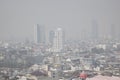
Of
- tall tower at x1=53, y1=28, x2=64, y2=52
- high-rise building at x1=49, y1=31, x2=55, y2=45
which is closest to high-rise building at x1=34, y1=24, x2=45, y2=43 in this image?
high-rise building at x1=49, y1=31, x2=55, y2=45

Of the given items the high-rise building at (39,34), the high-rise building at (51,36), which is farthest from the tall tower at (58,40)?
the high-rise building at (39,34)

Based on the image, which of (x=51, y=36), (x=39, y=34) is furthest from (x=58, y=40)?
(x=39, y=34)

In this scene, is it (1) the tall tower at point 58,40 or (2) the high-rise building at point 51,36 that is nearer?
(1) the tall tower at point 58,40

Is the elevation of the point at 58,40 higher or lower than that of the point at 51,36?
lower

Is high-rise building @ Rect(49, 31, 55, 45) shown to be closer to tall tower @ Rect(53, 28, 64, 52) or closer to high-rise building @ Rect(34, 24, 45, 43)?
tall tower @ Rect(53, 28, 64, 52)

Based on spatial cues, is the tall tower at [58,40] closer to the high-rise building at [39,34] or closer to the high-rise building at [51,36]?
the high-rise building at [51,36]

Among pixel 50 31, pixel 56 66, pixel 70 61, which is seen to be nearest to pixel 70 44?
pixel 50 31

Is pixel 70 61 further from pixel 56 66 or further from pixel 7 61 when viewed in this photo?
pixel 7 61

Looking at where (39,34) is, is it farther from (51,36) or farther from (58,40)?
(58,40)
